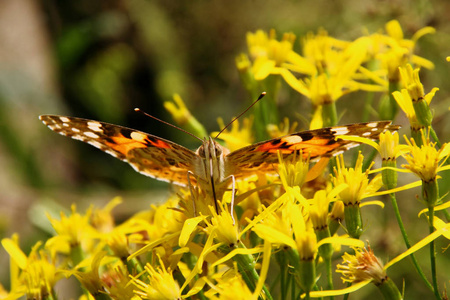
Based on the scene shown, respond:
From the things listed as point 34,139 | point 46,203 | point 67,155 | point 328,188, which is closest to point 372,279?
point 328,188

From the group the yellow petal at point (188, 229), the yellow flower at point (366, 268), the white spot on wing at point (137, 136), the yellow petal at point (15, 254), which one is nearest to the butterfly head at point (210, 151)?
the white spot on wing at point (137, 136)

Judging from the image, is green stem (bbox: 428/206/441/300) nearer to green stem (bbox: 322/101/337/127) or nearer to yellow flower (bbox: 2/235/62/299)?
green stem (bbox: 322/101/337/127)

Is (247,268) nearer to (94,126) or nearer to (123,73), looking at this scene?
(94,126)

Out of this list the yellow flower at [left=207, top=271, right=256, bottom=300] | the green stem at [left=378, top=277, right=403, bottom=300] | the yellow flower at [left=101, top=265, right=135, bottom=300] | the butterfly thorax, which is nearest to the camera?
the yellow flower at [left=207, top=271, right=256, bottom=300]

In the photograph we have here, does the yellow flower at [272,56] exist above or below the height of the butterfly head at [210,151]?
above

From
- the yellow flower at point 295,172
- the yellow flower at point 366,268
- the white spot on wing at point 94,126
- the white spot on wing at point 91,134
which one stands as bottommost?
the yellow flower at point 366,268

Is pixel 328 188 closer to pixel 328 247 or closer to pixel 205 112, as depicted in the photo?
pixel 328 247

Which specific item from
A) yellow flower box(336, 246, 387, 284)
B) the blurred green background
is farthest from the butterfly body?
the blurred green background

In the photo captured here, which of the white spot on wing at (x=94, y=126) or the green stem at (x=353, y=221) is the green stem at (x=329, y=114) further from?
the white spot on wing at (x=94, y=126)

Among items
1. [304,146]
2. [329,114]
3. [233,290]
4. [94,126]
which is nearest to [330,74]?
[329,114]
